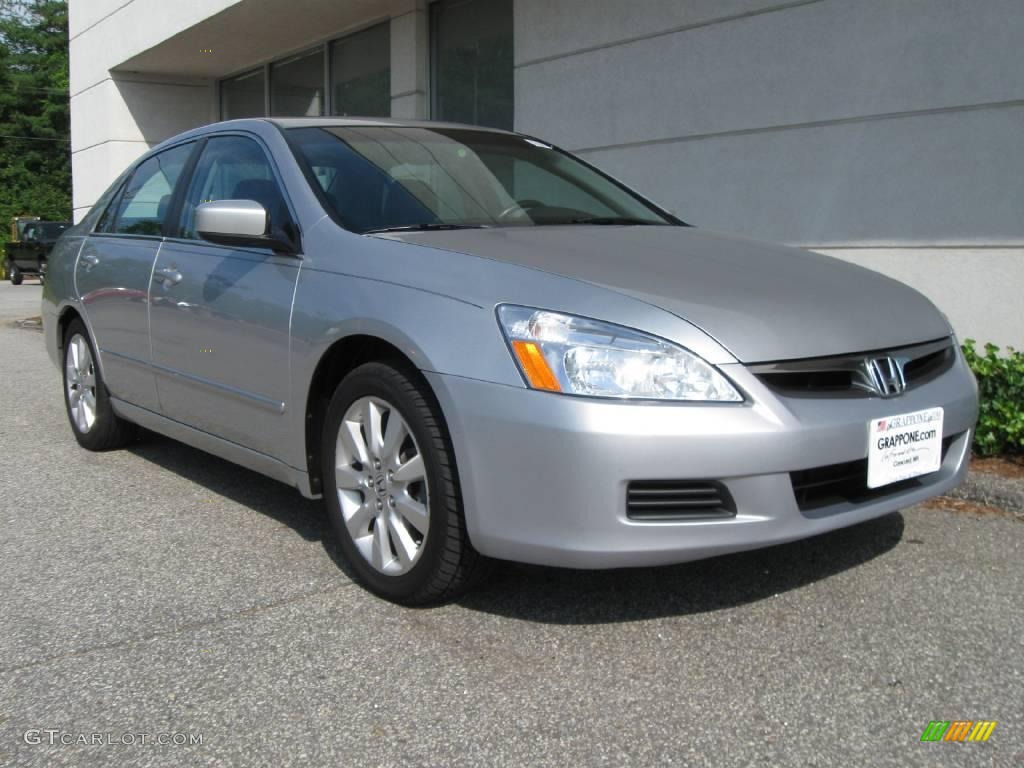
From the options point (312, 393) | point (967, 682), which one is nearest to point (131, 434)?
point (312, 393)

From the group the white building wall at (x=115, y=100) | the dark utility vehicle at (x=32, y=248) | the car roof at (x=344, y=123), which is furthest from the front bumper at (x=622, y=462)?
the dark utility vehicle at (x=32, y=248)

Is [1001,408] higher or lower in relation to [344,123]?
lower

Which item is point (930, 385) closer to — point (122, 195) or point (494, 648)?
point (494, 648)

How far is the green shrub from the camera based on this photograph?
476 centimetres

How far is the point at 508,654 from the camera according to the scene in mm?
2898

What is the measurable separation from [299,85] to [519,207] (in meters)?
10.5

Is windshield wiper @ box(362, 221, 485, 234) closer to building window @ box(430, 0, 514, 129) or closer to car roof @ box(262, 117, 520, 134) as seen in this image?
car roof @ box(262, 117, 520, 134)

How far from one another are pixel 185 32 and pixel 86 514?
10.3 m

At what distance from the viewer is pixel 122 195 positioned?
→ 210 inches

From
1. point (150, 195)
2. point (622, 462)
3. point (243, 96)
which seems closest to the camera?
point (622, 462)

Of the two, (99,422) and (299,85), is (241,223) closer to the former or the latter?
(99,422)

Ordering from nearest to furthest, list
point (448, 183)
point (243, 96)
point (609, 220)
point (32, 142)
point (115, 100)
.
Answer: point (448, 183)
point (609, 220)
point (243, 96)
point (115, 100)
point (32, 142)

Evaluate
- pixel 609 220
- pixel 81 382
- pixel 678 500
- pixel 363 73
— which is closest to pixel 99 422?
pixel 81 382

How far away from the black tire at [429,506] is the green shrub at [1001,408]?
9.38ft
